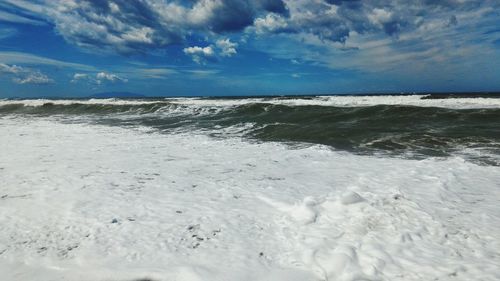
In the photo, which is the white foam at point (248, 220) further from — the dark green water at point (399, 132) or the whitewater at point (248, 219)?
the dark green water at point (399, 132)

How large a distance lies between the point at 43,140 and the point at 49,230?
698 centimetres

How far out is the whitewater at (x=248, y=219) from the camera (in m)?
2.93

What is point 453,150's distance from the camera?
8.10 m

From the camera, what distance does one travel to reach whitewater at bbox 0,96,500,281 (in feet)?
9.62

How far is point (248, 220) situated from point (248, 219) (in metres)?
0.03

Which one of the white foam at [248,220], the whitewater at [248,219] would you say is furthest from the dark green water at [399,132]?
the white foam at [248,220]

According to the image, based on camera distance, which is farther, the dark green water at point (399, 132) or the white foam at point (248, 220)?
the dark green water at point (399, 132)

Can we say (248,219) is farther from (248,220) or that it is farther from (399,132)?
(399,132)

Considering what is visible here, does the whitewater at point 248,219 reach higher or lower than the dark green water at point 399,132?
higher

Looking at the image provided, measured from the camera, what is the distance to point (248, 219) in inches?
156

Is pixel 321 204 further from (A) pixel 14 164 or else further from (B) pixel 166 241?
(A) pixel 14 164

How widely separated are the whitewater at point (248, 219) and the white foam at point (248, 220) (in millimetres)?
15

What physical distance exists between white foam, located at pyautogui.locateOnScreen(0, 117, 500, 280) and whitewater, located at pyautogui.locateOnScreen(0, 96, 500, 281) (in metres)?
0.02

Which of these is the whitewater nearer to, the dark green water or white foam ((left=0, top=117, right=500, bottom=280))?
white foam ((left=0, top=117, right=500, bottom=280))
